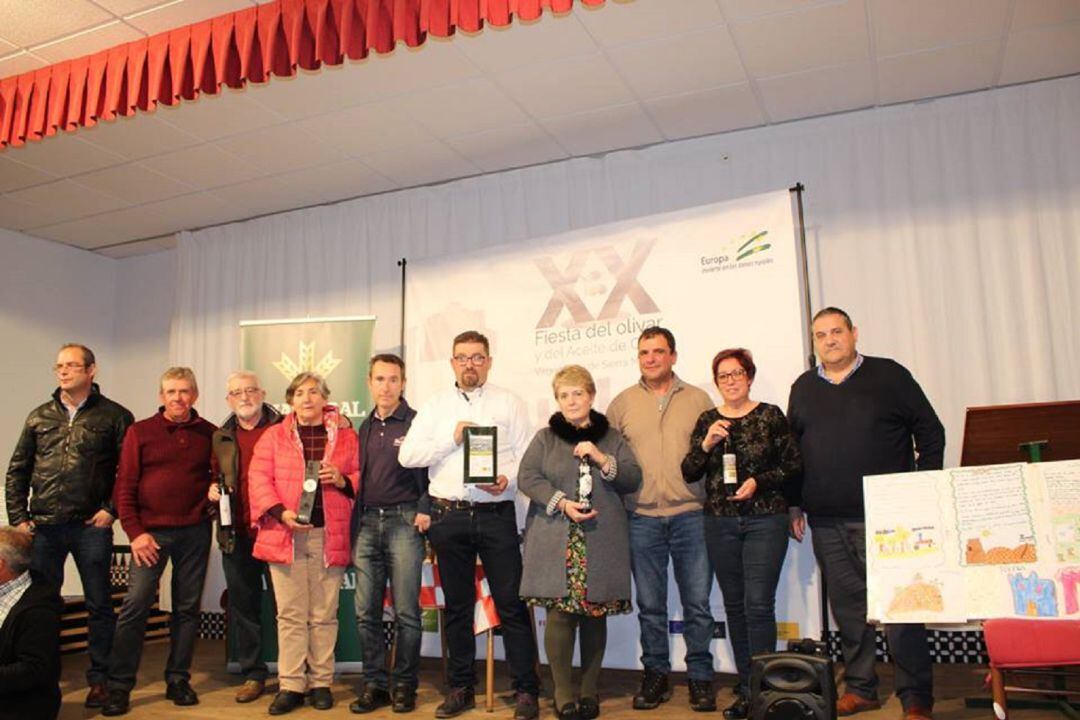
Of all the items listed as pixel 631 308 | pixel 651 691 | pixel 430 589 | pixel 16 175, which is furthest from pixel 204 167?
pixel 651 691

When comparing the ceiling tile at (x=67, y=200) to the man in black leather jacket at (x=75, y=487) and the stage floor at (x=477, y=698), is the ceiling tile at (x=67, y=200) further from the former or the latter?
the stage floor at (x=477, y=698)

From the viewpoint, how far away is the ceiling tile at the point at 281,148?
16.3ft

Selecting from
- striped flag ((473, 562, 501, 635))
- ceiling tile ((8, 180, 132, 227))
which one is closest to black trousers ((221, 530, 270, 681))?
striped flag ((473, 562, 501, 635))

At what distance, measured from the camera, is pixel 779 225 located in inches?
170

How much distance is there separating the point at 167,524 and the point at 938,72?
14.8 ft

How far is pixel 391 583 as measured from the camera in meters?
3.89

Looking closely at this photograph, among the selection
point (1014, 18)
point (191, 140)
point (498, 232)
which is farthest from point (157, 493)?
point (1014, 18)

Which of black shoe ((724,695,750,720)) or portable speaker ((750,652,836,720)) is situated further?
black shoe ((724,695,750,720))

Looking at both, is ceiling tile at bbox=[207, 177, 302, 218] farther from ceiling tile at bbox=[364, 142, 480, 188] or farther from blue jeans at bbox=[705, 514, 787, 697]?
blue jeans at bbox=[705, 514, 787, 697]

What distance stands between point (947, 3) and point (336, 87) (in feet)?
9.83

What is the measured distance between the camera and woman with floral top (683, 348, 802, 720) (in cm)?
347

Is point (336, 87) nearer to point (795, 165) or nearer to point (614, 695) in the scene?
point (795, 165)

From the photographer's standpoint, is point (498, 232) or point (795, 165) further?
point (498, 232)

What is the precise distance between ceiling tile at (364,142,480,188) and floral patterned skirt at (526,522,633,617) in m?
2.81
